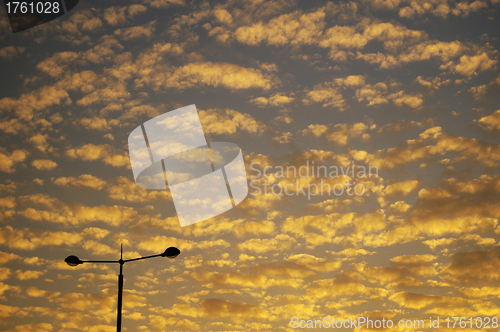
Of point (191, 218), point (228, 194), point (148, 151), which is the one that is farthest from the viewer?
point (191, 218)

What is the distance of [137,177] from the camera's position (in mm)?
28516

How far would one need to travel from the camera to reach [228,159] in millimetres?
28250

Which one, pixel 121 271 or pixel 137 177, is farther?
pixel 137 177

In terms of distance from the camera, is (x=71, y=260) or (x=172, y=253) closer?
(x=172, y=253)

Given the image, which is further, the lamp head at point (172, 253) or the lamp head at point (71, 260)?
the lamp head at point (71, 260)

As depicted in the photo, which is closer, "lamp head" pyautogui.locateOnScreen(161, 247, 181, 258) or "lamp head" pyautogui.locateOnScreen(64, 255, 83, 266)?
"lamp head" pyautogui.locateOnScreen(161, 247, 181, 258)

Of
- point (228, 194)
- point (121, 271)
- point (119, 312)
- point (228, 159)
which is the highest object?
point (228, 159)

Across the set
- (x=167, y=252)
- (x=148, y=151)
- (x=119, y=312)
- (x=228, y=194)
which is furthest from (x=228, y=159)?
(x=119, y=312)

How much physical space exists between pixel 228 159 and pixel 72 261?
13.3 meters

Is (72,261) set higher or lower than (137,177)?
lower

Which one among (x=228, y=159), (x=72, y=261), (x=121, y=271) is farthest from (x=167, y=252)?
(x=228, y=159)

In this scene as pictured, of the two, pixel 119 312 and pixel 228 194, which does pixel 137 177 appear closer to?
pixel 228 194

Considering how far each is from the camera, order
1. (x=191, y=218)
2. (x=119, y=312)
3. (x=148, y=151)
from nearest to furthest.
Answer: (x=119, y=312) → (x=148, y=151) → (x=191, y=218)

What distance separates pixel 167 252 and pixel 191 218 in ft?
48.0
